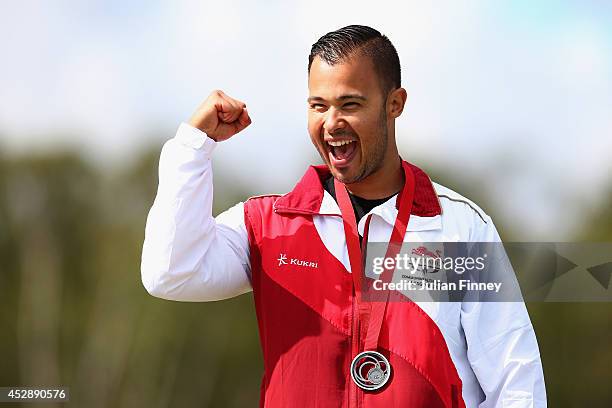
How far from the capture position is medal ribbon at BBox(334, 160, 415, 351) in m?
3.34

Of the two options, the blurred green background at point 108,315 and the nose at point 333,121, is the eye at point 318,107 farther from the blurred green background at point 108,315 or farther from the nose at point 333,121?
the blurred green background at point 108,315

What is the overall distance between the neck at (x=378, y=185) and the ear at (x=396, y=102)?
0.17 meters

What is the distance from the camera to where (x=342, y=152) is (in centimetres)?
352

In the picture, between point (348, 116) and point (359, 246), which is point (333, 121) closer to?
point (348, 116)

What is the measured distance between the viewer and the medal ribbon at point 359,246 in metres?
3.34

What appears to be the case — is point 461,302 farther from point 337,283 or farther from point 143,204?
point 143,204

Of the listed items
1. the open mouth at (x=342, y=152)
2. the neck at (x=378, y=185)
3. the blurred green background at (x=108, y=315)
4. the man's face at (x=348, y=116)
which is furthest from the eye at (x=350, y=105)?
the blurred green background at (x=108, y=315)

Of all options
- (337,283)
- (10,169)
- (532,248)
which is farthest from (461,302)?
(10,169)

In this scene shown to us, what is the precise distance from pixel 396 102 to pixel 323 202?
47 centimetres

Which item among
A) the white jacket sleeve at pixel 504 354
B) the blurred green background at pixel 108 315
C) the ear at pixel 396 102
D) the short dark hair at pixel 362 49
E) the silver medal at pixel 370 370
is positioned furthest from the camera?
the blurred green background at pixel 108 315

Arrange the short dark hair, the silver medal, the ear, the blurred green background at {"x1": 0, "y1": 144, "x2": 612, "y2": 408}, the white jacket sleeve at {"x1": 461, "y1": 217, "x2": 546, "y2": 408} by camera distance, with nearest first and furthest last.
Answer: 1. the silver medal
2. the white jacket sleeve at {"x1": 461, "y1": 217, "x2": 546, "y2": 408}
3. the short dark hair
4. the ear
5. the blurred green background at {"x1": 0, "y1": 144, "x2": 612, "y2": 408}

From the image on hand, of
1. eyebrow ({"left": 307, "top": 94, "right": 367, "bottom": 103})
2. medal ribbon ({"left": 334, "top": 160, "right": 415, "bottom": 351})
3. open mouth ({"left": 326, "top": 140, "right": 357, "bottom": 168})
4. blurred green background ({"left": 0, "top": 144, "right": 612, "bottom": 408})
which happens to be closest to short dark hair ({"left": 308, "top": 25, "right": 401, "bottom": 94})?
eyebrow ({"left": 307, "top": 94, "right": 367, "bottom": 103})

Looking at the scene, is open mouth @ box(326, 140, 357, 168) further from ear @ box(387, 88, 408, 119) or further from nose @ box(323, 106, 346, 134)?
ear @ box(387, 88, 408, 119)

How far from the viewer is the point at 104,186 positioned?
17.9 metres
